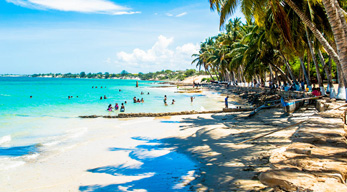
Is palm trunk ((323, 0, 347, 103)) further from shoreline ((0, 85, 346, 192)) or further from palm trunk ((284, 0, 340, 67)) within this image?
shoreline ((0, 85, 346, 192))

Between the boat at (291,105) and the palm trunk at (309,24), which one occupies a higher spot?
the palm trunk at (309,24)

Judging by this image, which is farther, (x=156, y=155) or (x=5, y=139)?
(x=5, y=139)

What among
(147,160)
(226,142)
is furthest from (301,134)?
(147,160)

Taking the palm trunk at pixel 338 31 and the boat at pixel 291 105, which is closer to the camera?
the palm trunk at pixel 338 31

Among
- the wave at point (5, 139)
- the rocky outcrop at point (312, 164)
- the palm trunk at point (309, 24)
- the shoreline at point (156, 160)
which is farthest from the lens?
the wave at point (5, 139)

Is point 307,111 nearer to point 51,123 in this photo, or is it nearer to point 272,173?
point 272,173

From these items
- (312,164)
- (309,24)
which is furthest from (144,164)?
(309,24)

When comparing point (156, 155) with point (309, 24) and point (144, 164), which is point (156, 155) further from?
point (309, 24)

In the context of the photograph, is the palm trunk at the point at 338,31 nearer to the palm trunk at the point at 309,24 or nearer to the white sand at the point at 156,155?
the palm trunk at the point at 309,24

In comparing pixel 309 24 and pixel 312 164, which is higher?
pixel 309 24

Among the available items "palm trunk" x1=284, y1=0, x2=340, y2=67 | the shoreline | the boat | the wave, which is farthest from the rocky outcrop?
the wave

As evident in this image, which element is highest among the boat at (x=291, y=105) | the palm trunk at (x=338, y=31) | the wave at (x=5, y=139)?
the palm trunk at (x=338, y=31)

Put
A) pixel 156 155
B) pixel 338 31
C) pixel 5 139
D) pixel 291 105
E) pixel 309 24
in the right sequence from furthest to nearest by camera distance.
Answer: pixel 291 105 < pixel 5 139 < pixel 156 155 < pixel 309 24 < pixel 338 31

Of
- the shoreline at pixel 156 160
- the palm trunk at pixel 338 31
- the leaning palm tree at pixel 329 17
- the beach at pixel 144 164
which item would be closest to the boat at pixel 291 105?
the shoreline at pixel 156 160
